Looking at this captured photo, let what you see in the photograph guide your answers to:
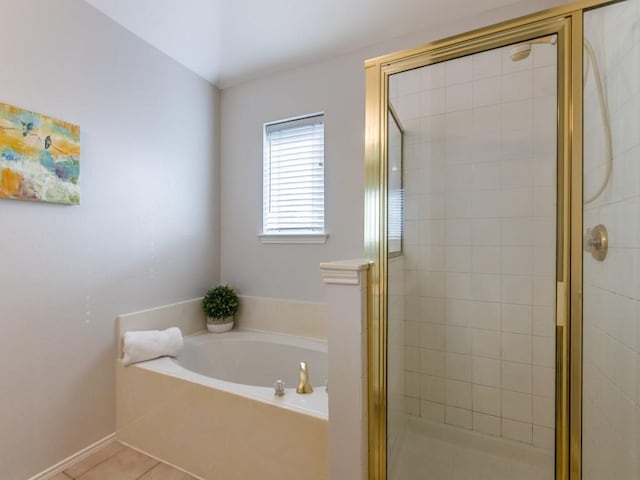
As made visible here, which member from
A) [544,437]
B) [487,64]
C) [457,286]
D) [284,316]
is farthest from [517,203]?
[284,316]

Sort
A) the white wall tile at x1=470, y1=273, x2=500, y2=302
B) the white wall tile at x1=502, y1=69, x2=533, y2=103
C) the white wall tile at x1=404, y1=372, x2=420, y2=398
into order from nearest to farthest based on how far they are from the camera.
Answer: the white wall tile at x1=502, y1=69, x2=533, y2=103 → the white wall tile at x1=404, y1=372, x2=420, y2=398 → the white wall tile at x1=470, y1=273, x2=500, y2=302

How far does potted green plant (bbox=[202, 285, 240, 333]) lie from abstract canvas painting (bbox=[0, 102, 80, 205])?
Answer: 110 cm

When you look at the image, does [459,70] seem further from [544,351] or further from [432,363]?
[432,363]

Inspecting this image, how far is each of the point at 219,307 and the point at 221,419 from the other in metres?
1.02

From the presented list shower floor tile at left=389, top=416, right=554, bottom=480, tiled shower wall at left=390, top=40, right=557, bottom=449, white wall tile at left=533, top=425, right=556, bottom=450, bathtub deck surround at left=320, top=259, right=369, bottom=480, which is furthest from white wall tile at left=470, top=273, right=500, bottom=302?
bathtub deck surround at left=320, top=259, right=369, bottom=480

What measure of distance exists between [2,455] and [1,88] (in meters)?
1.61

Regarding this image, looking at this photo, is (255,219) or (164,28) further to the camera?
(255,219)

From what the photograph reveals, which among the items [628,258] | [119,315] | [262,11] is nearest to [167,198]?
[119,315]

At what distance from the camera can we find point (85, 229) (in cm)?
166

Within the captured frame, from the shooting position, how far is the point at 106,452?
170 centimetres

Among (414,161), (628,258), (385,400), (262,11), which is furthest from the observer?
(262,11)

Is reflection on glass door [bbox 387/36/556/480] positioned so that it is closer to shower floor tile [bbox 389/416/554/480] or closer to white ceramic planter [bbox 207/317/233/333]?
shower floor tile [bbox 389/416/554/480]

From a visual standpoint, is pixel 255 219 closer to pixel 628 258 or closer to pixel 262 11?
pixel 262 11

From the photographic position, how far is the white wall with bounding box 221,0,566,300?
6.88ft
